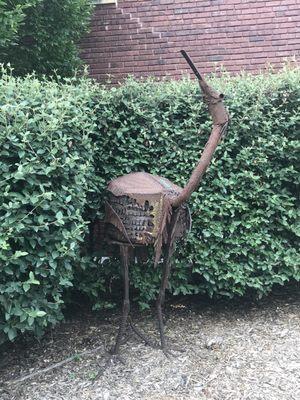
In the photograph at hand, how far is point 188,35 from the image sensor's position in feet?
24.1

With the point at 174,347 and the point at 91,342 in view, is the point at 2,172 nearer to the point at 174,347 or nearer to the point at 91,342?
the point at 91,342

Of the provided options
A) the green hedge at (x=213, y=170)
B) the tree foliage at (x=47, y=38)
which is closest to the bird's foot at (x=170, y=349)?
the green hedge at (x=213, y=170)

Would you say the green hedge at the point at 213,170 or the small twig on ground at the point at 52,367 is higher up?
the green hedge at the point at 213,170

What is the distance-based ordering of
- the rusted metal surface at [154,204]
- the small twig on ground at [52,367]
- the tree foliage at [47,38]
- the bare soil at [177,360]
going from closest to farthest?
the rusted metal surface at [154,204], the bare soil at [177,360], the small twig on ground at [52,367], the tree foliage at [47,38]

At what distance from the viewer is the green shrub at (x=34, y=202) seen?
114 inches

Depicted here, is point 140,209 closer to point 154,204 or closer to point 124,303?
point 154,204

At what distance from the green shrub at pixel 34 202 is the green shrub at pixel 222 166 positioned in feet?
2.73

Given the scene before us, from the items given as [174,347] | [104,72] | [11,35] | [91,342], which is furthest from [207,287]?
[104,72]

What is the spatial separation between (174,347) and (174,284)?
2.22 ft

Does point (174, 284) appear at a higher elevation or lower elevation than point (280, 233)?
lower

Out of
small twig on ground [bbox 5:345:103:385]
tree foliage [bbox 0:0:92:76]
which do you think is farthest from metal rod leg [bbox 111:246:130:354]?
tree foliage [bbox 0:0:92:76]

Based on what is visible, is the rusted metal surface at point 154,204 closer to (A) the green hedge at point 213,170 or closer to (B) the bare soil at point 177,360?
(B) the bare soil at point 177,360

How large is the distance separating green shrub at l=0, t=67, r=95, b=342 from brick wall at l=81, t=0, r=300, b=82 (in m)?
4.31

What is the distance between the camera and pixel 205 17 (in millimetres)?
7305
